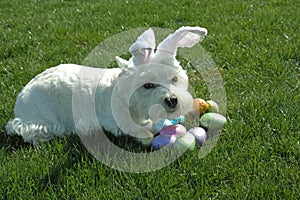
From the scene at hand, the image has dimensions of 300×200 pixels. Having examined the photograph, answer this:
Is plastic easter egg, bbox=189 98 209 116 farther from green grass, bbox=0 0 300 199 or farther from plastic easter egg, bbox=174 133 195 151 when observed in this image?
plastic easter egg, bbox=174 133 195 151

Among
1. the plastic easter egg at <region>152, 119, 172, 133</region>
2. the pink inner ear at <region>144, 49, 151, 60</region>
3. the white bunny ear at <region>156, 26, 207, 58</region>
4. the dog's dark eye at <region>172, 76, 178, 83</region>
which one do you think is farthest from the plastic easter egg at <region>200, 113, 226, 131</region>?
the pink inner ear at <region>144, 49, 151, 60</region>

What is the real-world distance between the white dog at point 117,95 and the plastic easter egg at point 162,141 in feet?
0.19

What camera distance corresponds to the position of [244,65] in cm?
406

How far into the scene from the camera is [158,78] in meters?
2.46

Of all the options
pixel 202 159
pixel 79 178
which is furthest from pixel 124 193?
pixel 202 159

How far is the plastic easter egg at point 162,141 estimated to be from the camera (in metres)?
2.66

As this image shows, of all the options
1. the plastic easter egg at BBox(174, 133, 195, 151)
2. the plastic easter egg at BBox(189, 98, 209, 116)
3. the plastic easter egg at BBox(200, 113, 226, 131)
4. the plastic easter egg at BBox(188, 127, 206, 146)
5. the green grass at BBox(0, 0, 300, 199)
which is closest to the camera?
the green grass at BBox(0, 0, 300, 199)

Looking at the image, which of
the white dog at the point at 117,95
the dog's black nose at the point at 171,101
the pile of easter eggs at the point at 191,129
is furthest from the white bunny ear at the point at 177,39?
the pile of easter eggs at the point at 191,129

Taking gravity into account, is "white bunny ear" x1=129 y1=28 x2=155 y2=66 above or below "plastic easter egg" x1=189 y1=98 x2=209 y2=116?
above

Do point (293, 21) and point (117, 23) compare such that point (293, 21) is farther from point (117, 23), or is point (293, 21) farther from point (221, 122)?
point (221, 122)

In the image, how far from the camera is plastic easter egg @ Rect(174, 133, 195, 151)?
102 inches

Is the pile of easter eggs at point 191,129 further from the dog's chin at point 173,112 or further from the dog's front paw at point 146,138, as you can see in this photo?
the dog's chin at point 173,112

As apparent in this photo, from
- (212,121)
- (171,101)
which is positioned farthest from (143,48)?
(212,121)

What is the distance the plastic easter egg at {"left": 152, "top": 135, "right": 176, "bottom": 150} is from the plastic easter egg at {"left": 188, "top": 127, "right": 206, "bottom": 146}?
15 centimetres
